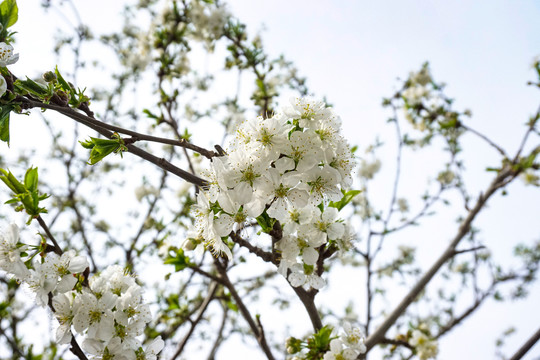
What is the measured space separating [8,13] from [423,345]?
137 inches

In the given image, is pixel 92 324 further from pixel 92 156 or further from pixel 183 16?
pixel 183 16

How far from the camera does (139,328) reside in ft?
5.12

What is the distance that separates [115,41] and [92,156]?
4.37 meters

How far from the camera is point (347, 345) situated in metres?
1.95

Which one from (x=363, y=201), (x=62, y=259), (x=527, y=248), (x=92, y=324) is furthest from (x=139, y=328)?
(x=527, y=248)

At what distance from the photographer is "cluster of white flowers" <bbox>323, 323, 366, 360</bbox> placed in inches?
72.7

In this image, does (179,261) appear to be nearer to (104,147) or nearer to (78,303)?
(78,303)

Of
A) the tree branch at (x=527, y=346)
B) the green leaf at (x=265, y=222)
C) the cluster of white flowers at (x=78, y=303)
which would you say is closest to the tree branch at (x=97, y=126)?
the green leaf at (x=265, y=222)

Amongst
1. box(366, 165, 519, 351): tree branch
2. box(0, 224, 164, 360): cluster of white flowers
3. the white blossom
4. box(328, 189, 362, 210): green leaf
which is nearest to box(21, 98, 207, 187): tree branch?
the white blossom

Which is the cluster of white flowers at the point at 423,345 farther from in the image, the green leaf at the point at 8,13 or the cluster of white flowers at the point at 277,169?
the green leaf at the point at 8,13

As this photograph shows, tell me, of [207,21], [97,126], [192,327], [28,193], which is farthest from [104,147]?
[207,21]

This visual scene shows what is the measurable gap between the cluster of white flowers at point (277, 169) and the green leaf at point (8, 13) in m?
0.95

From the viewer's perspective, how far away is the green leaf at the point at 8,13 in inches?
56.2

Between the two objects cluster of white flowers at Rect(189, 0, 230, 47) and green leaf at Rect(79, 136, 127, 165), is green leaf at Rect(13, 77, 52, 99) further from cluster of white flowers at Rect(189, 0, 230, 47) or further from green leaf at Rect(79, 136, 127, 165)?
cluster of white flowers at Rect(189, 0, 230, 47)
